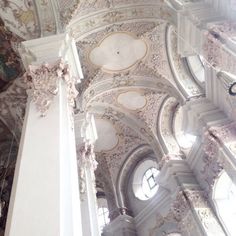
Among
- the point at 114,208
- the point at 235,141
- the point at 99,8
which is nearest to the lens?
the point at 235,141

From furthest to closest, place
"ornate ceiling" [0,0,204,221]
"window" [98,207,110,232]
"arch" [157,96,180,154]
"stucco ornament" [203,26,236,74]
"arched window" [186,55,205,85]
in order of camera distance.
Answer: "window" [98,207,110,232], "arch" [157,96,180,154], "arched window" [186,55,205,85], "ornate ceiling" [0,0,204,221], "stucco ornament" [203,26,236,74]

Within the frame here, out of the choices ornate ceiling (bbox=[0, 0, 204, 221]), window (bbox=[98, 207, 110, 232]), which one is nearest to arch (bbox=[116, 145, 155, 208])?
ornate ceiling (bbox=[0, 0, 204, 221])

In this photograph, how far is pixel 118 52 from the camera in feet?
34.6

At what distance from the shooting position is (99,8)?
29.3 ft

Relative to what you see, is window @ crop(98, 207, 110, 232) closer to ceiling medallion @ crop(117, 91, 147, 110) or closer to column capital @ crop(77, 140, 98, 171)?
ceiling medallion @ crop(117, 91, 147, 110)

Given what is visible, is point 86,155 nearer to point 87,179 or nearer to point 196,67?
point 87,179

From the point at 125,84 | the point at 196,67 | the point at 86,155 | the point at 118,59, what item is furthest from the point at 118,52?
the point at 86,155

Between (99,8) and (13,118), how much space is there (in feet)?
12.3

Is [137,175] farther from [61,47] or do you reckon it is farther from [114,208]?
[61,47]

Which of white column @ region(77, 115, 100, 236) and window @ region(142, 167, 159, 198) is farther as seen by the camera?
window @ region(142, 167, 159, 198)

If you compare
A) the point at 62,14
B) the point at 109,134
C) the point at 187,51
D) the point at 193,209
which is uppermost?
the point at 109,134

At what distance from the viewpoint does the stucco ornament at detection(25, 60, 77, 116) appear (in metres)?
5.75

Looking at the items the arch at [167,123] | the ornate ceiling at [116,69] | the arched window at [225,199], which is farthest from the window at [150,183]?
the arched window at [225,199]

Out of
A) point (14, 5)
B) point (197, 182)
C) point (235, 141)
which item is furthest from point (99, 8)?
point (197, 182)
